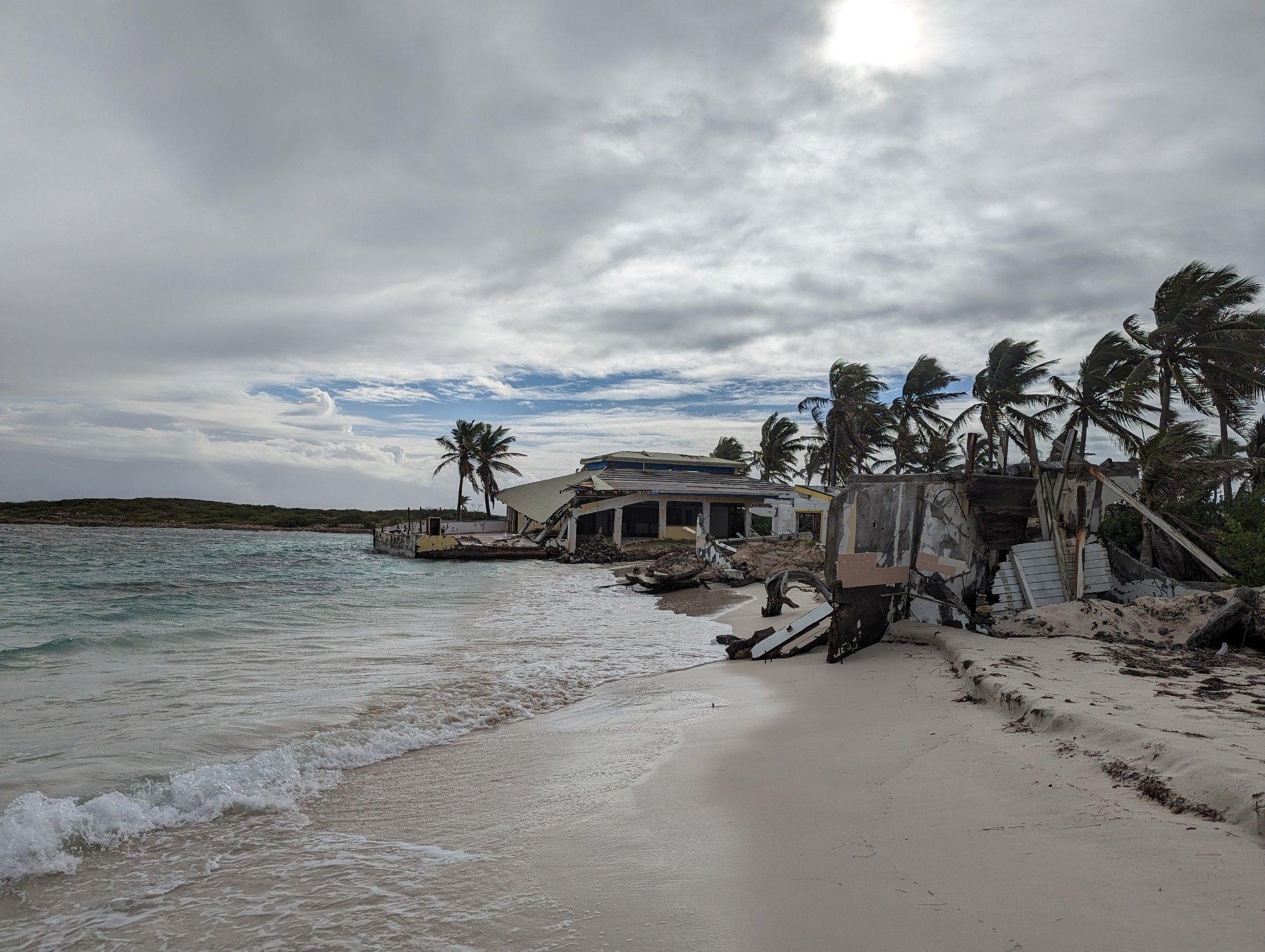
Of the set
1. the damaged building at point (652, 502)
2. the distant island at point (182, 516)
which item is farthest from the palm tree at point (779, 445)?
the distant island at point (182, 516)

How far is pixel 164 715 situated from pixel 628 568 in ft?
80.7

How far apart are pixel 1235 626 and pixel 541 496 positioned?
1692 inches

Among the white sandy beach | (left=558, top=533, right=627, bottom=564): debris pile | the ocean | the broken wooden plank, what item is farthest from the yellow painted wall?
the white sandy beach

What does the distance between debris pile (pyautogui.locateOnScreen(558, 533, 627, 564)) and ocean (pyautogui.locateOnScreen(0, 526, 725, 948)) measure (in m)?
14.7

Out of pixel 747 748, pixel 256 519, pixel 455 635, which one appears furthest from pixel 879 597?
pixel 256 519

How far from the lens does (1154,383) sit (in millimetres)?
22188

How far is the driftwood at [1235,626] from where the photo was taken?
23.2 ft

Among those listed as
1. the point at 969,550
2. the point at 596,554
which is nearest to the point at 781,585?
the point at 969,550

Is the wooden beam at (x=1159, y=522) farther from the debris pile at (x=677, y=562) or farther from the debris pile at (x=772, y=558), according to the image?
the debris pile at (x=677, y=562)

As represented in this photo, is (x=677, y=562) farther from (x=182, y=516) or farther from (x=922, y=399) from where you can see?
(x=182, y=516)

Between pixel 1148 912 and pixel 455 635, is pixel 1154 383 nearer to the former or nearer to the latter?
pixel 455 635

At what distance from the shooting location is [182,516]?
83.7 metres

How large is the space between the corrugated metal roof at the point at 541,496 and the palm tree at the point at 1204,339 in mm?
26352

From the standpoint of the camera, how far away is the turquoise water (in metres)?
4.76
